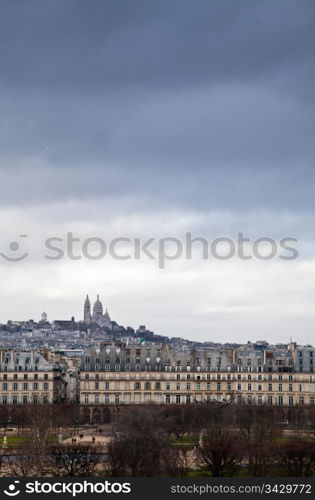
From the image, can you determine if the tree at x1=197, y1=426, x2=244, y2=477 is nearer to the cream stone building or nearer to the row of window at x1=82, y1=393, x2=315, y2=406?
the row of window at x1=82, y1=393, x2=315, y2=406

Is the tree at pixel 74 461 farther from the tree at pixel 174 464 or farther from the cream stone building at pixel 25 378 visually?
the cream stone building at pixel 25 378

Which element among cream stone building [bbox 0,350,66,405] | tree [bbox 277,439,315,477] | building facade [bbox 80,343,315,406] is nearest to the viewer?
tree [bbox 277,439,315,477]

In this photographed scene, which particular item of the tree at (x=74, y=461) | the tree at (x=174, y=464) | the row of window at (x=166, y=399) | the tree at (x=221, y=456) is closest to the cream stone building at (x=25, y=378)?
the row of window at (x=166, y=399)

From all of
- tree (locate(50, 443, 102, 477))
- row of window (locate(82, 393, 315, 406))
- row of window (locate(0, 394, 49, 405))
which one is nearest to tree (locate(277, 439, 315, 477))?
tree (locate(50, 443, 102, 477))

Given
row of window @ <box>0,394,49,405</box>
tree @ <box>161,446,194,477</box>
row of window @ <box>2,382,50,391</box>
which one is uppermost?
row of window @ <box>2,382,50,391</box>

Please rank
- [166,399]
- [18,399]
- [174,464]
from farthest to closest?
[18,399] → [166,399] → [174,464]

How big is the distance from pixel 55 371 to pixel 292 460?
7009 cm

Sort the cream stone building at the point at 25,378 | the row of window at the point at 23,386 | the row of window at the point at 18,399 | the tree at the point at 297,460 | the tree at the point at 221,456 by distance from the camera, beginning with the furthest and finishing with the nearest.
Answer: the row of window at the point at 23,386
the cream stone building at the point at 25,378
the row of window at the point at 18,399
the tree at the point at 221,456
the tree at the point at 297,460

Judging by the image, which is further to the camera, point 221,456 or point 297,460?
point 221,456

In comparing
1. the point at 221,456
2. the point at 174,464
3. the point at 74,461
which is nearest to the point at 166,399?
the point at 74,461

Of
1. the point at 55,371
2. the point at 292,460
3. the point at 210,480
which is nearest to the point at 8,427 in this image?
the point at 55,371

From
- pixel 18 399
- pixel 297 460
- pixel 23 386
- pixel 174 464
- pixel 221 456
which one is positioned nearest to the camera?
pixel 174 464

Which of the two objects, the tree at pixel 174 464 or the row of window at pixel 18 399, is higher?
the row of window at pixel 18 399

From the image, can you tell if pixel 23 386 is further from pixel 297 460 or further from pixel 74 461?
pixel 297 460
